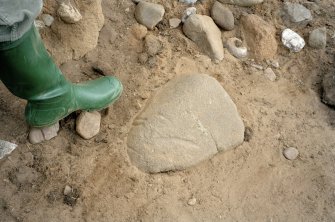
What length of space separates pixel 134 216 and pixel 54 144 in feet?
1.35

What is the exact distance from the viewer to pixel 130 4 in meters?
2.37

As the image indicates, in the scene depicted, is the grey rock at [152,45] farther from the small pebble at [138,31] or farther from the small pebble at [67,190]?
the small pebble at [67,190]

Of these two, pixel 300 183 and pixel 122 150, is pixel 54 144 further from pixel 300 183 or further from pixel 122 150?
pixel 300 183

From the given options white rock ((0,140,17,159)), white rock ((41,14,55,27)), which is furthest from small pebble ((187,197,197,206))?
white rock ((41,14,55,27))

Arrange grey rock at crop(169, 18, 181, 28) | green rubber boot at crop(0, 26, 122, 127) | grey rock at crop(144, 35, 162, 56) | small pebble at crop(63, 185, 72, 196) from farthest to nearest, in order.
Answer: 1. grey rock at crop(169, 18, 181, 28)
2. grey rock at crop(144, 35, 162, 56)
3. small pebble at crop(63, 185, 72, 196)
4. green rubber boot at crop(0, 26, 122, 127)

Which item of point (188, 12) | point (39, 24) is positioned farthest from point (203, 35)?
point (39, 24)

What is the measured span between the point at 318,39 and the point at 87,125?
1.24m

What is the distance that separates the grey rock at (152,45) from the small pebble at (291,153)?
0.71 m

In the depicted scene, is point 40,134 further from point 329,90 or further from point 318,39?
point 318,39

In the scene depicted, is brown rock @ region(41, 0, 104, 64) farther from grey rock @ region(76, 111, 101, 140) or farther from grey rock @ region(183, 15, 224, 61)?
grey rock @ region(183, 15, 224, 61)

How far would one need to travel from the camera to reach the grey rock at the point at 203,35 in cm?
235

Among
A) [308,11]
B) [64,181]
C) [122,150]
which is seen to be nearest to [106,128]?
[122,150]

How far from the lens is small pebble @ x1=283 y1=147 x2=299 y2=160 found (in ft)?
7.15

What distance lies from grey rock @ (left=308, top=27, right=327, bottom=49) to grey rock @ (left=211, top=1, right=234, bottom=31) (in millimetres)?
405
